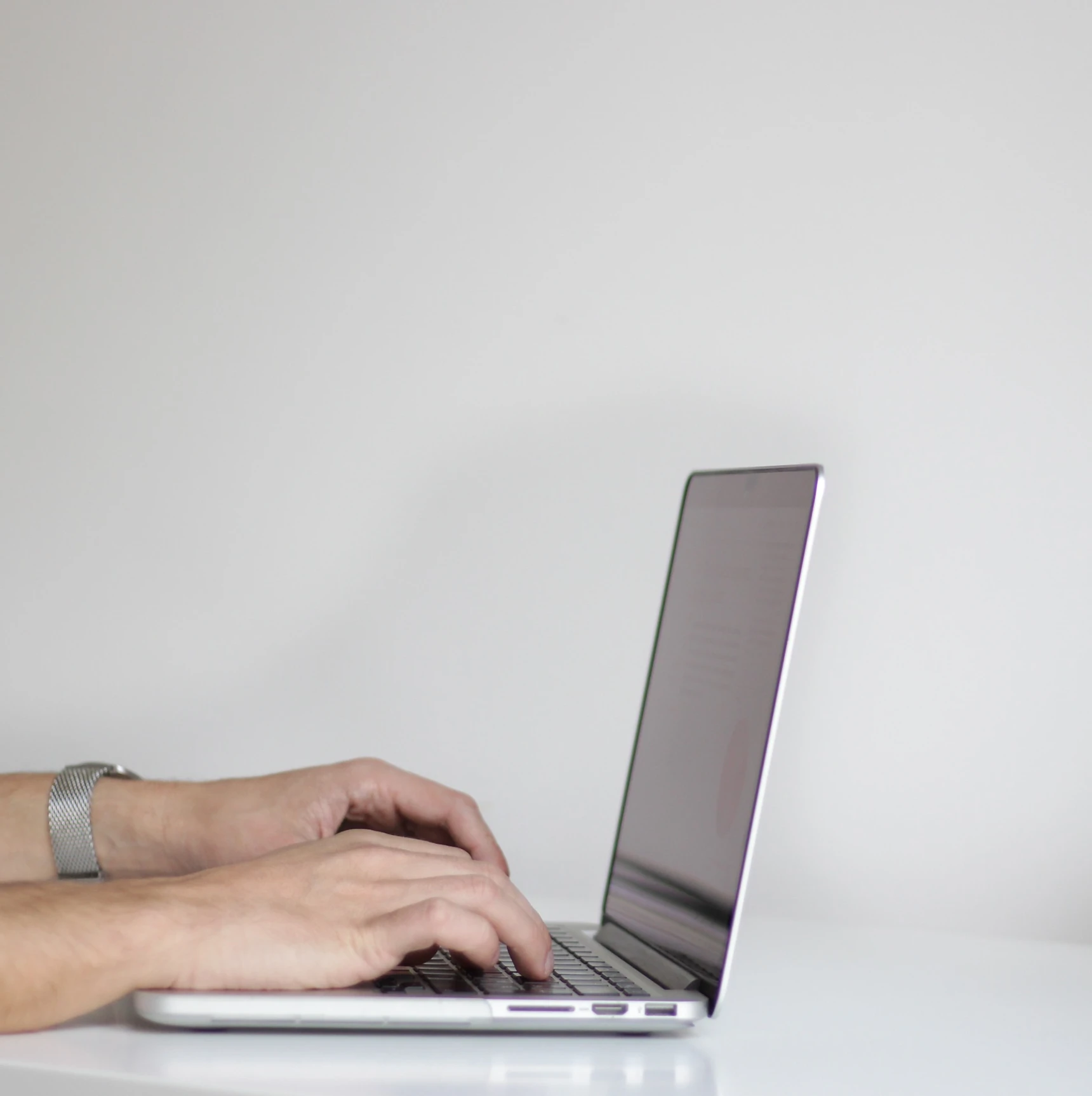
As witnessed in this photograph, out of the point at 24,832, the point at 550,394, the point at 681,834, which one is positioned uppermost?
the point at 550,394

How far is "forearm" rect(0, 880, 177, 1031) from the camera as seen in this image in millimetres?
630

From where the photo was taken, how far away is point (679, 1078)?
0.64m

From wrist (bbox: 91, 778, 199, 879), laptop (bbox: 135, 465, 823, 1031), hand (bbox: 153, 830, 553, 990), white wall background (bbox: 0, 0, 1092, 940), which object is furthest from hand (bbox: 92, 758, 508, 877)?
white wall background (bbox: 0, 0, 1092, 940)

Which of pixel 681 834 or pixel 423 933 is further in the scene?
pixel 681 834

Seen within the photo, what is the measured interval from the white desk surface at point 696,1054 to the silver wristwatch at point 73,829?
1.17 ft

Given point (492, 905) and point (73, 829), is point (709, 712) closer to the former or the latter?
point (492, 905)

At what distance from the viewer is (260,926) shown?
0.68 meters

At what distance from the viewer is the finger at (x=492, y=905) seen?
700mm

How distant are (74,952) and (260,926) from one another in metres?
0.09

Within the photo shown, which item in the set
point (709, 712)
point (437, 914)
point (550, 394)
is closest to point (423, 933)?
→ point (437, 914)

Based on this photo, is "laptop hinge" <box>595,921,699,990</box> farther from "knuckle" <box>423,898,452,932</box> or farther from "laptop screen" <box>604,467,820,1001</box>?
"knuckle" <box>423,898,452,932</box>

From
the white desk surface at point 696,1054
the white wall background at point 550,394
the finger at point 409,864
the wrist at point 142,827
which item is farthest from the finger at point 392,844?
the white wall background at point 550,394

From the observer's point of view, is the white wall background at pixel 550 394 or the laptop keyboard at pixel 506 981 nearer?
the laptop keyboard at pixel 506 981

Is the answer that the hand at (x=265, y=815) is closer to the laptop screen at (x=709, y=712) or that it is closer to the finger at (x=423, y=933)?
the laptop screen at (x=709, y=712)
